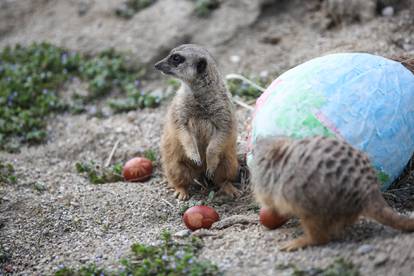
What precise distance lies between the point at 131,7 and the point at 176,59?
10.3 ft

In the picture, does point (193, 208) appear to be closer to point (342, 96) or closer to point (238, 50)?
point (342, 96)

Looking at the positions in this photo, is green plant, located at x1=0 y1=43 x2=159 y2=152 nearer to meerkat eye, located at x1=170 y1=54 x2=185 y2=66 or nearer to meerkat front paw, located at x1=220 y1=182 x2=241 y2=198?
meerkat eye, located at x1=170 y1=54 x2=185 y2=66

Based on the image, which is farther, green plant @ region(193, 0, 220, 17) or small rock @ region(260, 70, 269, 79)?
green plant @ region(193, 0, 220, 17)

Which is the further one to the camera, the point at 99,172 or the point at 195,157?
the point at 99,172

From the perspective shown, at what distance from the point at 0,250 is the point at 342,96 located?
255 centimetres

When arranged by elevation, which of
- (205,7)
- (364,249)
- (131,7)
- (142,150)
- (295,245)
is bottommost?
(142,150)

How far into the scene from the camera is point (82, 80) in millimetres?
7152

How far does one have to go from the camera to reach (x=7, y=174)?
5.36m

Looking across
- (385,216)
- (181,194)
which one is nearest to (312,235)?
(385,216)

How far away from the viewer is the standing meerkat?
193 inches

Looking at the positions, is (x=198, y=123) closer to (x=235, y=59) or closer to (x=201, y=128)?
(x=201, y=128)

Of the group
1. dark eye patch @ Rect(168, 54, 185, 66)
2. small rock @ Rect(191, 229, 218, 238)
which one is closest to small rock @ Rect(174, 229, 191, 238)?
small rock @ Rect(191, 229, 218, 238)

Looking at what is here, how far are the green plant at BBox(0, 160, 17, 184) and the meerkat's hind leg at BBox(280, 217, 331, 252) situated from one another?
2.77 m

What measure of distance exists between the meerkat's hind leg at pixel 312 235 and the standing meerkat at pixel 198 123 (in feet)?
4.94
